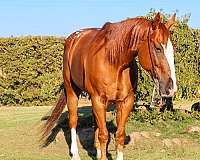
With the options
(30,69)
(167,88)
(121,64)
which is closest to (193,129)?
(121,64)

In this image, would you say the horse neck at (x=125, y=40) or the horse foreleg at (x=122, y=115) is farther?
the horse foreleg at (x=122, y=115)

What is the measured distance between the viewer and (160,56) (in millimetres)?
5648

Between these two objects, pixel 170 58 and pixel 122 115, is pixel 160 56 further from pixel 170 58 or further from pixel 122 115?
pixel 122 115

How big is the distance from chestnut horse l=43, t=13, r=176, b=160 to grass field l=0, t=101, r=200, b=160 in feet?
4.69

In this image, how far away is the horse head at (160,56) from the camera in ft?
18.2

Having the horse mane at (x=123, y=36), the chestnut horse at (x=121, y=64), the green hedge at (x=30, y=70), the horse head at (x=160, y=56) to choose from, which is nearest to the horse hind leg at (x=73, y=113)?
the chestnut horse at (x=121, y=64)

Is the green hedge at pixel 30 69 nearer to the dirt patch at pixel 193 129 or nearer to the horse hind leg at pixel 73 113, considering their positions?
the dirt patch at pixel 193 129

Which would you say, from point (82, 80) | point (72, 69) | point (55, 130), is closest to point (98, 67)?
point (82, 80)

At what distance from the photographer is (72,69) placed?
7.91 m

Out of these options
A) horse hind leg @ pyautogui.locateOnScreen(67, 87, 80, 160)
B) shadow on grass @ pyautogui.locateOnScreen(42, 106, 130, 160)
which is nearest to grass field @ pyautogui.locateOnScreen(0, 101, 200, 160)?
shadow on grass @ pyautogui.locateOnScreen(42, 106, 130, 160)

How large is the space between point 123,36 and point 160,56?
860 mm

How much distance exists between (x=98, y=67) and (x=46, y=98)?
10.5 meters

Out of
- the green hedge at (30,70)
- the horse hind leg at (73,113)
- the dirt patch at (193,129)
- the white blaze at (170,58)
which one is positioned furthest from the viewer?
the green hedge at (30,70)

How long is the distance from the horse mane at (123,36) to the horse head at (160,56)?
7.3 inches
